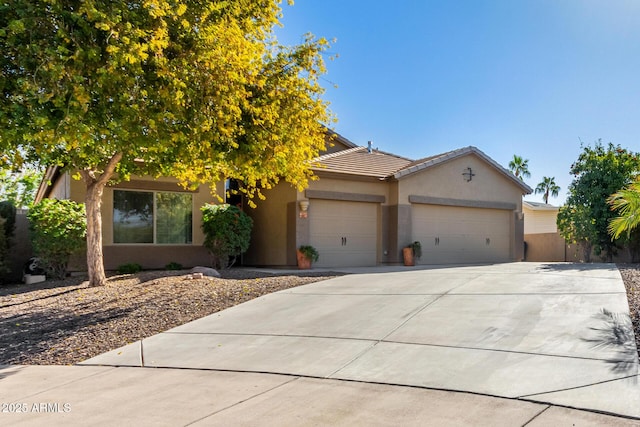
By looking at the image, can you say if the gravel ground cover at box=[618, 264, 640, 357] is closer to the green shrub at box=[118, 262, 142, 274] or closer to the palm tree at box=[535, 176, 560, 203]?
the green shrub at box=[118, 262, 142, 274]

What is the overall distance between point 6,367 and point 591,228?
16.7 meters

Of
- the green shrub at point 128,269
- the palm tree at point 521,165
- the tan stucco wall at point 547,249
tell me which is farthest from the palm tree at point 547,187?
the green shrub at point 128,269

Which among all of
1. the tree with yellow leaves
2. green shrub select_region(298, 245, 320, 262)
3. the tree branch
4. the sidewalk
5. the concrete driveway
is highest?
the tree with yellow leaves

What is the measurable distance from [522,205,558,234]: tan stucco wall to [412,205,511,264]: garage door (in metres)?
13.5

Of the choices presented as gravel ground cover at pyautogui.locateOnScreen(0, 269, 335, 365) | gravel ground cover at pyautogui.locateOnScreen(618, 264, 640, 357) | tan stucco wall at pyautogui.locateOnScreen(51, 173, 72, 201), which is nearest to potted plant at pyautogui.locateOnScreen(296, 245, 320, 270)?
gravel ground cover at pyautogui.locateOnScreen(0, 269, 335, 365)

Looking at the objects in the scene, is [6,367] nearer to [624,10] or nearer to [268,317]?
[268,317]

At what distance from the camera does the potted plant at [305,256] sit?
14.7 metres

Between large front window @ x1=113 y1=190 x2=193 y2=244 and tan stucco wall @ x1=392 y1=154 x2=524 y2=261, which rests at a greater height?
tan stucco wall @ x1=392 y1=154 x2=524 y2=261

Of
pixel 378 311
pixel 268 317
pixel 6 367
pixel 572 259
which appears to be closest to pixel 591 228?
pixel 572 259

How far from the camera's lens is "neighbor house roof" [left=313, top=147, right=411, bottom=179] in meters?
15.9

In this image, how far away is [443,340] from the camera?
5.92 m

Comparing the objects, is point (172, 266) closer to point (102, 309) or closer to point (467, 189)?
point (102, 309)

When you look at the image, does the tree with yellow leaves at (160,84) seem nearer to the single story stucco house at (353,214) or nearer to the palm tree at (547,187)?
the single story stucco house at (353,214)

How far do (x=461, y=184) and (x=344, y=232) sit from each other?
17.2ft
